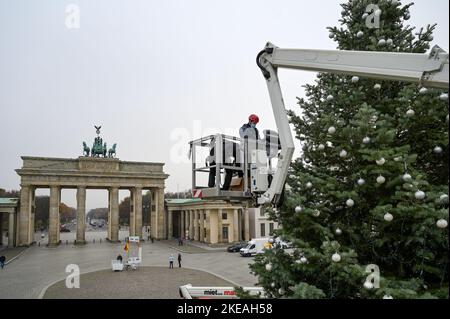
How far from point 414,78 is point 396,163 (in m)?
1.43

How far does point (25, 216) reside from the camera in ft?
185

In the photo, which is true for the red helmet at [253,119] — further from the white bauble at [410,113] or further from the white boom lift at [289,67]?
the white bauble at [410,113]

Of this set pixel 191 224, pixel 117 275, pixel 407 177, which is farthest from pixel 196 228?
pixel 407 177

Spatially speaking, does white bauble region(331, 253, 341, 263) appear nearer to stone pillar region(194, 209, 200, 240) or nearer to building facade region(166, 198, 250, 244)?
building facade region(166, 198, 250, 244)

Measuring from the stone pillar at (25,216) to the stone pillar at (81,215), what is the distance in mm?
7607

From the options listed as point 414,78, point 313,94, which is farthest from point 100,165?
point 414,78

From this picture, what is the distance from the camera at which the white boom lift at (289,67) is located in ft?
15.1

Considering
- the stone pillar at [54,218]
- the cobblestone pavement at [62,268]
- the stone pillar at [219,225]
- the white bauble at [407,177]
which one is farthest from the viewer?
the stone pillar at [54,218]

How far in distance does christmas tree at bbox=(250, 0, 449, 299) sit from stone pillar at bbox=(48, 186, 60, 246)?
191 ft

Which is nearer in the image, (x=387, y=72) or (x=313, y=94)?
(x=387, y=72)

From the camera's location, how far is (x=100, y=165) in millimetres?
62281

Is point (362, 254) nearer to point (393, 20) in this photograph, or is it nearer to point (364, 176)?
point (364, 176)

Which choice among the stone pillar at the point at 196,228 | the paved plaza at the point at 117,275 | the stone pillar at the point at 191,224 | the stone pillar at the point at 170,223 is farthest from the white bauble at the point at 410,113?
the stone pillar at the point at 170,223

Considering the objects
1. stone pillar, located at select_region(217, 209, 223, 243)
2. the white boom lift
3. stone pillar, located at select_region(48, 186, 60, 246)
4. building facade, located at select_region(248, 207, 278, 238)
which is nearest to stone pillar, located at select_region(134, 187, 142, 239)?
stone pillar, located at select_region(48, 186, 60, 246)
